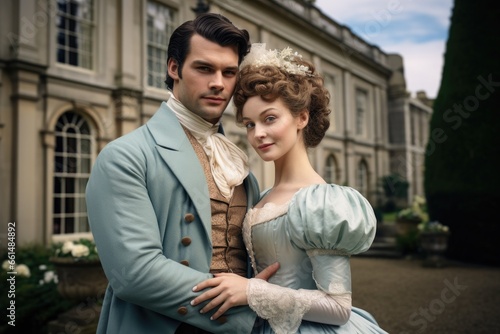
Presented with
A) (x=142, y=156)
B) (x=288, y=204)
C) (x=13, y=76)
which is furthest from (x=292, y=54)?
(x=13, y=76)

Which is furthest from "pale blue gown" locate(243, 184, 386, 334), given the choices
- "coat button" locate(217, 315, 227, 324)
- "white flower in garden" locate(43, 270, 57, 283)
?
"white flower in garden" locate(43, 270, 57, 283)

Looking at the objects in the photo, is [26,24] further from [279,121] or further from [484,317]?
[484,317]

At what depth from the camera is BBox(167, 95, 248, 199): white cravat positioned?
5.95 feet

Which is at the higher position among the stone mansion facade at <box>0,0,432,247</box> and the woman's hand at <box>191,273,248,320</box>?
the stone mansion facade at <box>0,0,432,247</box>

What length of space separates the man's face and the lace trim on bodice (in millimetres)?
446

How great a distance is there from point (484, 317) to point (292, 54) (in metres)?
5.45

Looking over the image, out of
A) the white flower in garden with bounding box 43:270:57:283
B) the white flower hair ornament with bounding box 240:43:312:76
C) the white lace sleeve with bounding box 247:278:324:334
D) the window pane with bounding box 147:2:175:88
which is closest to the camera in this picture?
the white lace sleeve with bounding box 247:278:324:334

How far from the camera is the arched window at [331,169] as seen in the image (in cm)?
1941

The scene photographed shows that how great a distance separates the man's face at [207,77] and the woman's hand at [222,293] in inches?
26.8

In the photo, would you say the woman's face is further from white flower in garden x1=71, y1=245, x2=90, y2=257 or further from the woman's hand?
white flower in garden x1=71, y1=245, x2=90, y2=257

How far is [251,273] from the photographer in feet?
6.15

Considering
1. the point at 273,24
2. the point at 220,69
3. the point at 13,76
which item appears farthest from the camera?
the point at 273,24

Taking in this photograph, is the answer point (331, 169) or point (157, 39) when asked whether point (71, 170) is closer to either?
point (157, 39)

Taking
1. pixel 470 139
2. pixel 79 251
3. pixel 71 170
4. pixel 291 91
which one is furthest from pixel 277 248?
pixel 470 139
